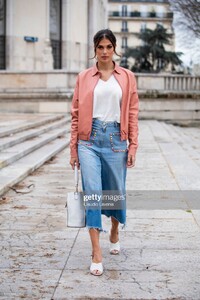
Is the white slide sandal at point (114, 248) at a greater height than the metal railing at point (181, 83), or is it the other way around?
the metal railing at point (181, 83)

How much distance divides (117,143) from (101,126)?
196mm

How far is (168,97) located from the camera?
30.5m

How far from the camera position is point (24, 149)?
1223 cm

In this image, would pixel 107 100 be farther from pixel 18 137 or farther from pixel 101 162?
pixel 18 137

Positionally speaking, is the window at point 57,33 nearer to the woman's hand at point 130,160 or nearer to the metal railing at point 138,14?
the woman's hand at point 130,160

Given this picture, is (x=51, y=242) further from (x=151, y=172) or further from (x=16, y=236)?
(x=151, y=172)

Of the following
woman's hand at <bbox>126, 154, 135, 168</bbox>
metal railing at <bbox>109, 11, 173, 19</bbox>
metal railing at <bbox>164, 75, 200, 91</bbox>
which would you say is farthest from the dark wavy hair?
metal railing at <bbox>109, 11, 173, 19</bbox>

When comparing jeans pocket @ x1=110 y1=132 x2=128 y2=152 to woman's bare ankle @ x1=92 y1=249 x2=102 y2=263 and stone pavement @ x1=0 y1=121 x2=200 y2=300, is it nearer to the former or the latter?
woman's bare ankle @ x1=92 y1=249 x2=102 y2=263

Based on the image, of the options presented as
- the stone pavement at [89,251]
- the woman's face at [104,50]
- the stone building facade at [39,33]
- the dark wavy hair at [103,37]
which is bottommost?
the stone pavement at [89,251]

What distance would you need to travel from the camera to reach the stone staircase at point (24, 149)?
964 cm

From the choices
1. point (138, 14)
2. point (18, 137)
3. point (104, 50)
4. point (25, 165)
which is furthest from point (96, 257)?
point (138, 14)

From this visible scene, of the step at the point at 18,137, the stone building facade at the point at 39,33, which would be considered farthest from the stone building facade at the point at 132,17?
the step at the point at 18,137

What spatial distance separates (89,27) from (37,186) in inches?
1404

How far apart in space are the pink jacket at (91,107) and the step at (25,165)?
11.2ft
